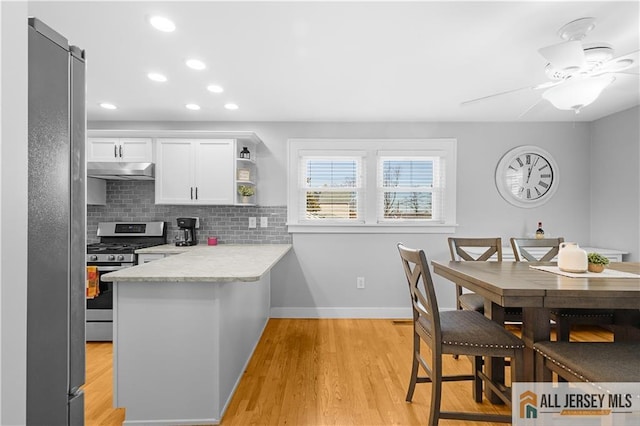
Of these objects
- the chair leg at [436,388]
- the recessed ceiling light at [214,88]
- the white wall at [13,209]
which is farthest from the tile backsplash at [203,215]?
the white wall at [13,209]

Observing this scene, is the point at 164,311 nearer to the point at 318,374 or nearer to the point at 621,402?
the point at 318,374

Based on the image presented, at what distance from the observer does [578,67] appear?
75.0 inches

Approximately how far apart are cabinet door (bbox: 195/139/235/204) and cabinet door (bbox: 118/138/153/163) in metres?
0.51

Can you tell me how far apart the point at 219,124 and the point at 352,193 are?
173 cm

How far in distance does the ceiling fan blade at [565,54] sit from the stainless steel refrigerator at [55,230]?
6.78 ft

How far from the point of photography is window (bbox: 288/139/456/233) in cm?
400

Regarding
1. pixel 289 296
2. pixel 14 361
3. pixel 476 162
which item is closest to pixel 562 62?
pixel 476 162

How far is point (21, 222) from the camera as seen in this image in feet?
1.90

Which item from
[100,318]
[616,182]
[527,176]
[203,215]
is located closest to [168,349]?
[100,318]

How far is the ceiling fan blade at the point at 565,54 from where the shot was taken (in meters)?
1.77

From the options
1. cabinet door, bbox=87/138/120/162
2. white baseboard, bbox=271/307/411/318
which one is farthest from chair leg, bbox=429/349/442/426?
cabinet door, bbox=87/138/120/162

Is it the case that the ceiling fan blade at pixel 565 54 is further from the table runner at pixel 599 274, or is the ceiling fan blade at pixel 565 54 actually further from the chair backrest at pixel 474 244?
the chair backrest at pixel 474 244

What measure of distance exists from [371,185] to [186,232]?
2136 millimetres

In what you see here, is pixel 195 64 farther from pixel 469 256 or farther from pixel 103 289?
pixel 469 256
